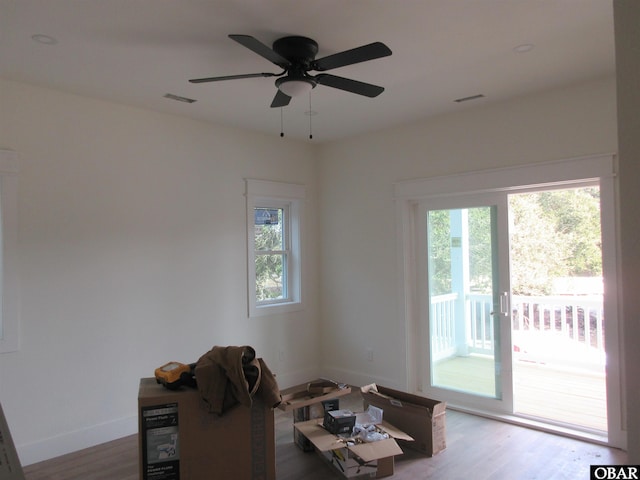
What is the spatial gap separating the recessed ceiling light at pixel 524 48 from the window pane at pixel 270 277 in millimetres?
3185

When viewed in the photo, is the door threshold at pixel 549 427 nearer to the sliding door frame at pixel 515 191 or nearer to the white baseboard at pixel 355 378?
the sliding door frame at pixel 515 191

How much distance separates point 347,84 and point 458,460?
2.72 meters

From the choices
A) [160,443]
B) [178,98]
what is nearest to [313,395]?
[160,443]

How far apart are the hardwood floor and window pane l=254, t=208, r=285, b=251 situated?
2.09 metres

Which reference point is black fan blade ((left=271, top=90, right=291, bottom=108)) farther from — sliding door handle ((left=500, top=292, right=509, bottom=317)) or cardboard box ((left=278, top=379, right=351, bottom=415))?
sliding door handle ((left=500, top=292, right=509, bottom=317))

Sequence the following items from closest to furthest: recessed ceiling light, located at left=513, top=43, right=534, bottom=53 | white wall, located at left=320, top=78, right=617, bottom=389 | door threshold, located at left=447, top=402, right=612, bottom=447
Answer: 1. recessed ceiling light, located at left=513, top=43, right=534, bottom=53
2. door threshold, located at left=447, top=402, right=612, bottom=447
3. white wall, located at left=320, top=78, right=617, bottom=389

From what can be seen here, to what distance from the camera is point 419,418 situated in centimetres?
334

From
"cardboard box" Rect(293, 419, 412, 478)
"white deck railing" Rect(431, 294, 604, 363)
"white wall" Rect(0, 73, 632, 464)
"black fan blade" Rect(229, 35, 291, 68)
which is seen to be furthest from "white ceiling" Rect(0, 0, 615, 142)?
"cardboard box" Rect(293, 419, 412, 478)

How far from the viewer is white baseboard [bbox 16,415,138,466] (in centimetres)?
324

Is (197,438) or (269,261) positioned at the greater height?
(269,261)

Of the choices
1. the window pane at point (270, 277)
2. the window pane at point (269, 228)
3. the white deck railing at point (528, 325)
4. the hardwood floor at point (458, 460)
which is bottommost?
the hardwood floor at point (458, 460)

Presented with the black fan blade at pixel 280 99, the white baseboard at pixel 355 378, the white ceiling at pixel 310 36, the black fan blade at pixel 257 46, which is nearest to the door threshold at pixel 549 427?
the white baseboard at pixel 355 378

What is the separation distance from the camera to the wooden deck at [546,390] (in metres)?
3.94

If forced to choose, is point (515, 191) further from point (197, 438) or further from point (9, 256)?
point (9, 256)
